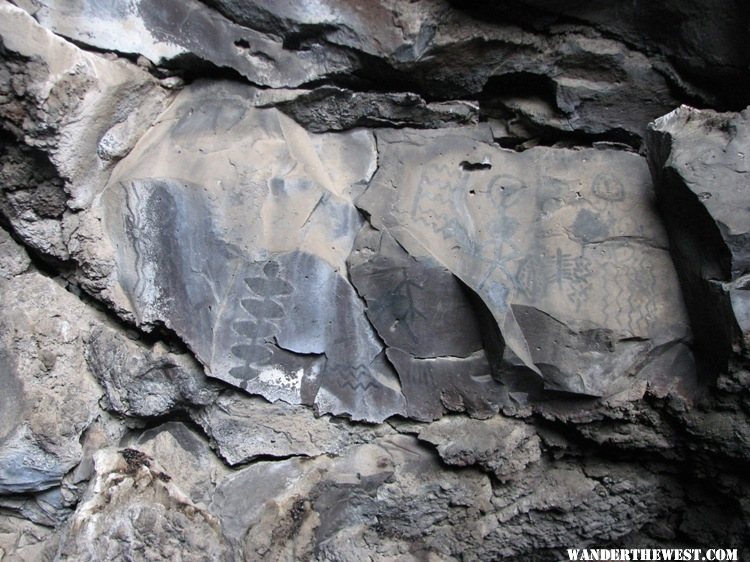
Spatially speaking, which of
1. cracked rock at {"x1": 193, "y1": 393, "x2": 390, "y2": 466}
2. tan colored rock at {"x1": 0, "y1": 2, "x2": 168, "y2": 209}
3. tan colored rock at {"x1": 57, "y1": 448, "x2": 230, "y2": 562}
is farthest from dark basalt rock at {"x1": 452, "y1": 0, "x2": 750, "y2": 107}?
tan colored rock at {"x1": 57, "y1": 448, "x2": 230, "y2": 562}

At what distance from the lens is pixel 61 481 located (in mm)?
1983

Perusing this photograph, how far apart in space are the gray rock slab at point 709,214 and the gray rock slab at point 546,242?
0.08 meters

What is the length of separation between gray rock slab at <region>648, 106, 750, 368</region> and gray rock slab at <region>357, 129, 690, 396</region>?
84mm

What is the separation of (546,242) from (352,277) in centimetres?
58

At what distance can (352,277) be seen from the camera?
6.53 ft

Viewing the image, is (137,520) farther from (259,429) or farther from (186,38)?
(186,38)

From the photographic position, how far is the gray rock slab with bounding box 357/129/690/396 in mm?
1930

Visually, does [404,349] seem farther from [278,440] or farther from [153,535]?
[153,535]

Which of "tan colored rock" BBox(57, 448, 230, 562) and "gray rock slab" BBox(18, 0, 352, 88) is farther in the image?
"gray rock slab" BBox(18, 0, 352, 88)

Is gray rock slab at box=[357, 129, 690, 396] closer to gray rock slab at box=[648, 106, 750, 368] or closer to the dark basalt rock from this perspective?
gray rock slab at box=[648, 106, 750, 368]

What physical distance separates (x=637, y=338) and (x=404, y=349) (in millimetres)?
659

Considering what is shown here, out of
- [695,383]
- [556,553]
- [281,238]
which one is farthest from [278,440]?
[695,383]

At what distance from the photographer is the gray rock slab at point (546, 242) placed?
6.33 ft

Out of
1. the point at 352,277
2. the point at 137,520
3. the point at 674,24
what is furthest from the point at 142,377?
the point at 674,24
